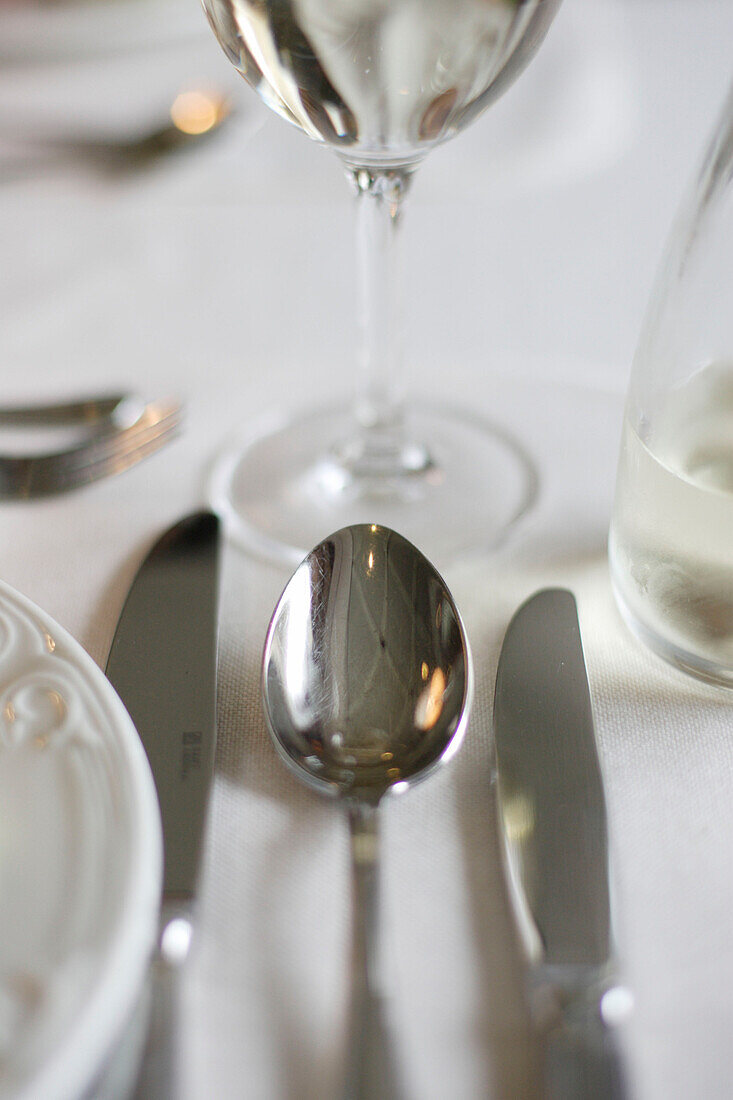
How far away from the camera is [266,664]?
0.24 metres

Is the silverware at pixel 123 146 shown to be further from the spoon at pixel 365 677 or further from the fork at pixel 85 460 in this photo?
the spoon at pixel 365 677

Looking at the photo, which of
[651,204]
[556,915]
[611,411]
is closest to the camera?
[556,915]

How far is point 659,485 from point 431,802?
94mm

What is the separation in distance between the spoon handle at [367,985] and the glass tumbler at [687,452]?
3.7 inches

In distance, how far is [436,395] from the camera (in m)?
0.39

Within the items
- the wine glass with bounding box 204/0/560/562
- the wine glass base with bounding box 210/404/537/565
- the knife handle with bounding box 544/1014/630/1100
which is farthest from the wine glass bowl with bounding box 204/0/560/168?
the knife handle with bounding box 544/1014/630/1100

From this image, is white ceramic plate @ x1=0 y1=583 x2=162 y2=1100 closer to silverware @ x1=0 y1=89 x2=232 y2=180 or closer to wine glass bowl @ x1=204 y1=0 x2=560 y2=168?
wine glass bowl @ x1=204 y1=0 x2=560 y2=168

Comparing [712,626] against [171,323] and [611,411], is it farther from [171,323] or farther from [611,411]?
[171,323]

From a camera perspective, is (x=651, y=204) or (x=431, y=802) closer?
(x=431, y=802)

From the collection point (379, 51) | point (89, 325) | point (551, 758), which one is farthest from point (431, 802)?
point (89, 325)

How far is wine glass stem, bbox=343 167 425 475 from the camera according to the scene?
0.31 metres

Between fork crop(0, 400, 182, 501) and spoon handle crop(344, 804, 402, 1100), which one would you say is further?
fork crop(0, 400, 182, 501)

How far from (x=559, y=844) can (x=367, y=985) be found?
0.04 meters

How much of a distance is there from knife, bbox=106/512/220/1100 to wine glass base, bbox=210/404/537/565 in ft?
0.11
